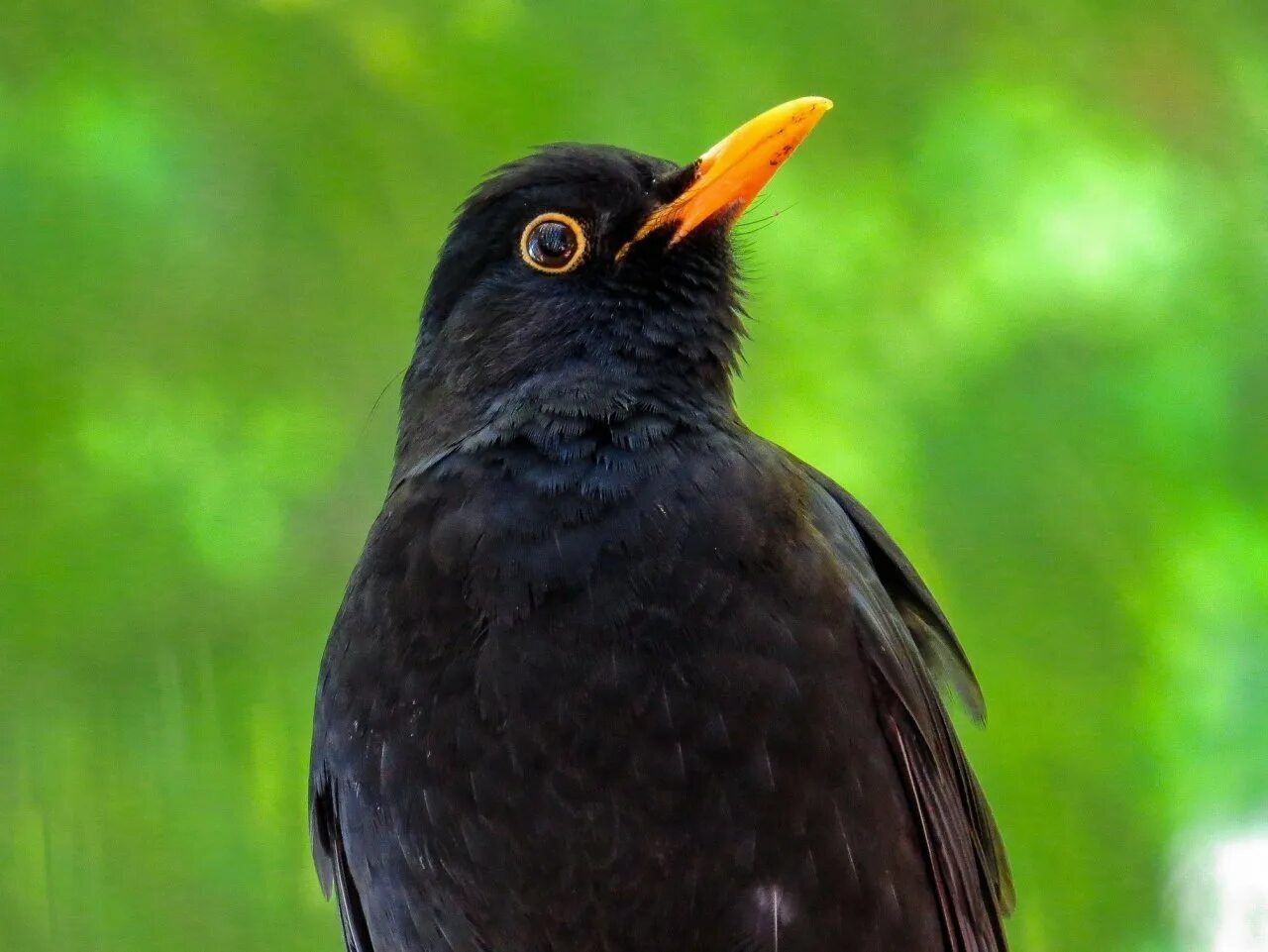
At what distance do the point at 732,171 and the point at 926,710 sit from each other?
91cm

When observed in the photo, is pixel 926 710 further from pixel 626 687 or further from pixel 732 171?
pixel 732 171

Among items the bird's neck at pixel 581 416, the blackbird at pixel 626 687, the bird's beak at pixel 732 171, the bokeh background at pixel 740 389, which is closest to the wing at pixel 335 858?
the blackbird at pixel 626 687

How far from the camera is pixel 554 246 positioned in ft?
8.21

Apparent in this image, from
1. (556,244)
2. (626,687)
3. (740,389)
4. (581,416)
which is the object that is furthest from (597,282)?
(740,389)

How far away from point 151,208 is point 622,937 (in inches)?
75.0

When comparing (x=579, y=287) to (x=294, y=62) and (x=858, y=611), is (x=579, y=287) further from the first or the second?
(x=294, y=62)

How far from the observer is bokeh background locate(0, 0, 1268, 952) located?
3068 mm

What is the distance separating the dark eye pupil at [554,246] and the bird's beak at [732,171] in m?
0.08

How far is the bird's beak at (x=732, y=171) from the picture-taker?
247cm

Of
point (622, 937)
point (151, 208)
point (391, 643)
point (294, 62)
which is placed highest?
point (294, 62)

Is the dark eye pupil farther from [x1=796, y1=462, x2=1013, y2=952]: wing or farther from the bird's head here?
[x1=796, y1=462, x2=1013, y2=952]: wing

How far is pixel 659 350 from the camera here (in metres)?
2.43

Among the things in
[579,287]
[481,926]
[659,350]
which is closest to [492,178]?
[579,287]

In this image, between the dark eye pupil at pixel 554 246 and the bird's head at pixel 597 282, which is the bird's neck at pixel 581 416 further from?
the dark eye pupil at pixel 554 246
